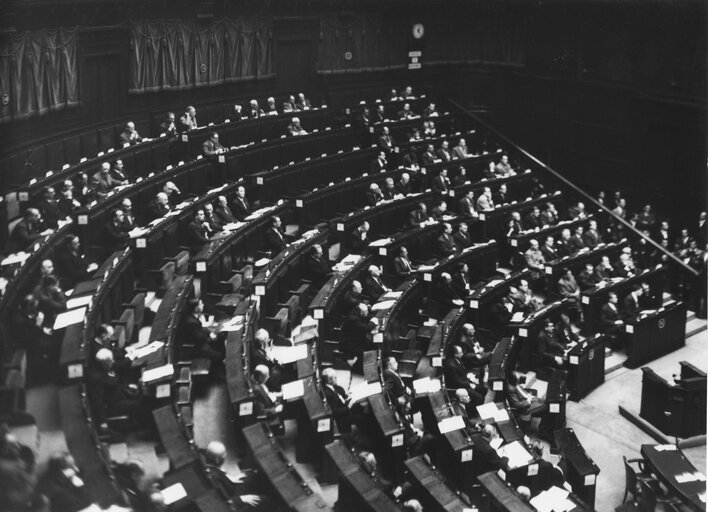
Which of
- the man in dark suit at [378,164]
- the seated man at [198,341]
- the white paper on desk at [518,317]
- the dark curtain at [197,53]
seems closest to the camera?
the seated man at [198,341]

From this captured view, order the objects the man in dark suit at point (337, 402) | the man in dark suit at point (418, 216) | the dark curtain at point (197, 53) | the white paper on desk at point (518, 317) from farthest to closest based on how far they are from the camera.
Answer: the dark curtain at point (197, 53) → the man in dark suit at point (418, 216) → the white paper on desk at point (518, 317) → the man in dark suit at point (337, 402)

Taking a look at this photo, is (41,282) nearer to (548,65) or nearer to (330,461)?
(330,461)

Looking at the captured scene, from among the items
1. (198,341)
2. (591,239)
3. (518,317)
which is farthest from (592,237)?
(198,341)

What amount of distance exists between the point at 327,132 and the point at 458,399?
8766 millimetres

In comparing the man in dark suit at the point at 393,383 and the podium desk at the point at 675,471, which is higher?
the man in dark suit at the point at 393,383

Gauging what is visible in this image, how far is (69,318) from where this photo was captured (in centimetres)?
911

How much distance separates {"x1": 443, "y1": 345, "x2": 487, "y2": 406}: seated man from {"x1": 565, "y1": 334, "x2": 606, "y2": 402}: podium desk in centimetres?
184

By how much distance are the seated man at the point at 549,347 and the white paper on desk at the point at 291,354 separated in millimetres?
4168

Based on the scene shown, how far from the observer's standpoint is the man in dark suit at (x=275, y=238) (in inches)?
522

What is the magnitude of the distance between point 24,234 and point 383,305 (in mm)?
4628

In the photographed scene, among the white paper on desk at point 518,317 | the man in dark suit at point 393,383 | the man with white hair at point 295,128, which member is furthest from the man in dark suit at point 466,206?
the man in dark suit at point 393,383

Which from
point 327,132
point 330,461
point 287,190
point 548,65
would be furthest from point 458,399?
point 548,65

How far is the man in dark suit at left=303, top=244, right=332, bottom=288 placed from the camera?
42.1ft

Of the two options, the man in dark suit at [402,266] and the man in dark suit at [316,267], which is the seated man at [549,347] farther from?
the man in dark suit at [316,267]
